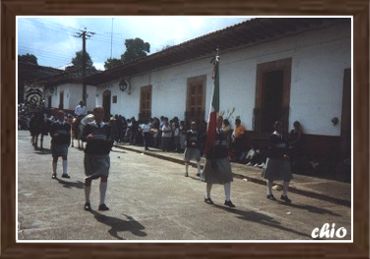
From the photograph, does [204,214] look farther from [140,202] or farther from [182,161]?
[182,161]

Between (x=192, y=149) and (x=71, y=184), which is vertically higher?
(x=192, y=149)

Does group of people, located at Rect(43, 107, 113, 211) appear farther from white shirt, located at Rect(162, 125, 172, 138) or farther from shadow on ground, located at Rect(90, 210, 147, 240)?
white shirt, located at Rect(162, 125, 172, 138)

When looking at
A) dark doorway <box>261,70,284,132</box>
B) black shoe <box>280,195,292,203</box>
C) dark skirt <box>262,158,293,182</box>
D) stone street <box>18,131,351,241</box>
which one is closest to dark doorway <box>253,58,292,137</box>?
dark doorway <box>261,70,284,132</box>

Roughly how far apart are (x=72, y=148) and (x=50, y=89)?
70 centimetres

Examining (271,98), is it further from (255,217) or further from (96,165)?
(96,165)

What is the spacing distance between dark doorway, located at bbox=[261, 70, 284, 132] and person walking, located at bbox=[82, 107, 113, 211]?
2.58 meters

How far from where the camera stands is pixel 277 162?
634cm

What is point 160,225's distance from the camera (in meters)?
4.73

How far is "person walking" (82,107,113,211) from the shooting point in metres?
5.13

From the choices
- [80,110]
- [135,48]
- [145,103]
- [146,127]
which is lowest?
[146,127]

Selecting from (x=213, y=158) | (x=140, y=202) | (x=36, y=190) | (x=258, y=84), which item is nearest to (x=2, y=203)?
(x=36, y=190)

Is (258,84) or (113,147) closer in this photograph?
(113,147)

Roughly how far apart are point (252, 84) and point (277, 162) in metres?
1.86
